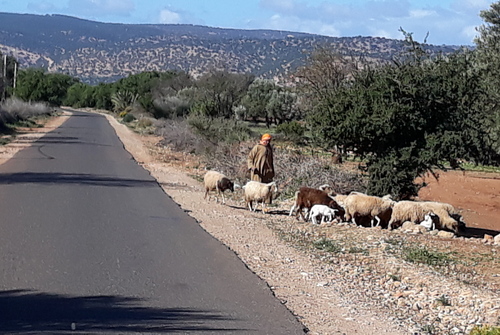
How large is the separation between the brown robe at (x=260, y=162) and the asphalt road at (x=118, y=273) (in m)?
2.32

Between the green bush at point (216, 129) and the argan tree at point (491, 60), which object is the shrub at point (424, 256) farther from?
the green bush at point (216, 129)

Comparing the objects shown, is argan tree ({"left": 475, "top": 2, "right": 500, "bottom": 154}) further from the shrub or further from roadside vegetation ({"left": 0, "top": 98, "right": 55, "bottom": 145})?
roadside vegetation ({"left": 0, "top": 98, "right": 55, "bottom": 145})

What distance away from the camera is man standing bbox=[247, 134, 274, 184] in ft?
58.8

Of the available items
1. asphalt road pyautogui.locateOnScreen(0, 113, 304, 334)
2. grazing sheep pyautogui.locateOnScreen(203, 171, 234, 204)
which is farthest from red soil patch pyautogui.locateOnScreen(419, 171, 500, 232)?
asphalt road pyautogui.locateOnScreen(0, 113, 304, 334)

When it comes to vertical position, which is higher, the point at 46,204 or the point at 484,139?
the point at 484,139

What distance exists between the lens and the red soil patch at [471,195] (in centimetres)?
2238

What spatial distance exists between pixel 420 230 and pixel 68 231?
7348 mm

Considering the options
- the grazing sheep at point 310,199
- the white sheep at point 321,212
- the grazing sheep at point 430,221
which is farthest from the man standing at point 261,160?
the grazing sheep at point 430,221

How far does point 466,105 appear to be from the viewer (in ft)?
66.0

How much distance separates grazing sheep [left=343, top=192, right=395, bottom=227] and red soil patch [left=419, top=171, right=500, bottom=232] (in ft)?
17.0

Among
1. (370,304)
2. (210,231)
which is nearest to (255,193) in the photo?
(210,231)

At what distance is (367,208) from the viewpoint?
16031 mm

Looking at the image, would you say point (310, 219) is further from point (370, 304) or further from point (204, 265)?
point (370, 304)

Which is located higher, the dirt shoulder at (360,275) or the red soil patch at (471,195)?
the dirt shoulder at (360,275)
